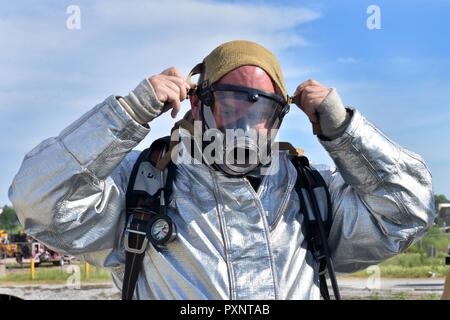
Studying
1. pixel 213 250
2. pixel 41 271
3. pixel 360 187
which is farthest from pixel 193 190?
pixel 41 271

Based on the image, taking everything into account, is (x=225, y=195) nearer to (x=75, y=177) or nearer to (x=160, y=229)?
(x=160, y=229)

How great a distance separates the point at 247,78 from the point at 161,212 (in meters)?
0.56

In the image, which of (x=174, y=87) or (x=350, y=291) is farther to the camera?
(x=350, y=291)

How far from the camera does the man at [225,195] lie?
219 centimetres

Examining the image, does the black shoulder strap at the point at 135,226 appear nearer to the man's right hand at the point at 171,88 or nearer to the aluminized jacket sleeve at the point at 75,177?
the aluminized jacket sleeve at the point at 75,177

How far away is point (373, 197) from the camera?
2.41 meters

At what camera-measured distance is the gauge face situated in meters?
2.24

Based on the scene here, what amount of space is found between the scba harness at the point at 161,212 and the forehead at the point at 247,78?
0.33 meters

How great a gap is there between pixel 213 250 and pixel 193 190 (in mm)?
239

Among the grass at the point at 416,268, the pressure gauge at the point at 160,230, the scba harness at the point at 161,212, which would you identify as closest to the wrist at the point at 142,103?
the scba harness at the point at 161,212

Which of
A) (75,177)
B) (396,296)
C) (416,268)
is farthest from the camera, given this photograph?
(416,268)

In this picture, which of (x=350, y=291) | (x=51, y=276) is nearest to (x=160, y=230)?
(x=350, y=291)

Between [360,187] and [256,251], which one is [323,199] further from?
[256,251]
